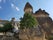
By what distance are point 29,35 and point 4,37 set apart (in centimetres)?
690

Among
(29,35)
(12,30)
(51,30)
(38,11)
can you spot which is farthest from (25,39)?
(38,11)

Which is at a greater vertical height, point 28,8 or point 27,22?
point 28,8

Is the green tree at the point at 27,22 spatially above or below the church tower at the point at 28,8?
below

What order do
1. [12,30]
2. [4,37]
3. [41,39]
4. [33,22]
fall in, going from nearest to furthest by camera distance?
[41,39]
[4,37]
[33,22]
[12,30]

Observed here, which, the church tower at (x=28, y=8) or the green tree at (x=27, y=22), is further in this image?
the church tower at (x=28, y=8)

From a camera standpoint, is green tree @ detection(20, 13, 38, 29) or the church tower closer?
green tree @ detection(20, 13, 38, 29)

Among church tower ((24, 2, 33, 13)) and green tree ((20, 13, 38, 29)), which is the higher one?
church tower ((24, 2, 33, 13))

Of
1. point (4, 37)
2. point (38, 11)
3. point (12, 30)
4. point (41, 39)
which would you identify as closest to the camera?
point (41, 39)

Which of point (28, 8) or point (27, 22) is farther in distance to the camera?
point (28, 8)

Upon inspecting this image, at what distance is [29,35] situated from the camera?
2852cm

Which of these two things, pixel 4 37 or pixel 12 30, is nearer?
pixel 4 37

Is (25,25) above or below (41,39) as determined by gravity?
above

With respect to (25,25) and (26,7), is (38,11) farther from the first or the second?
(25,25)

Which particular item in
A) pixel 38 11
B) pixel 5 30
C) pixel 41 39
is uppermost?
pixel 38 11
